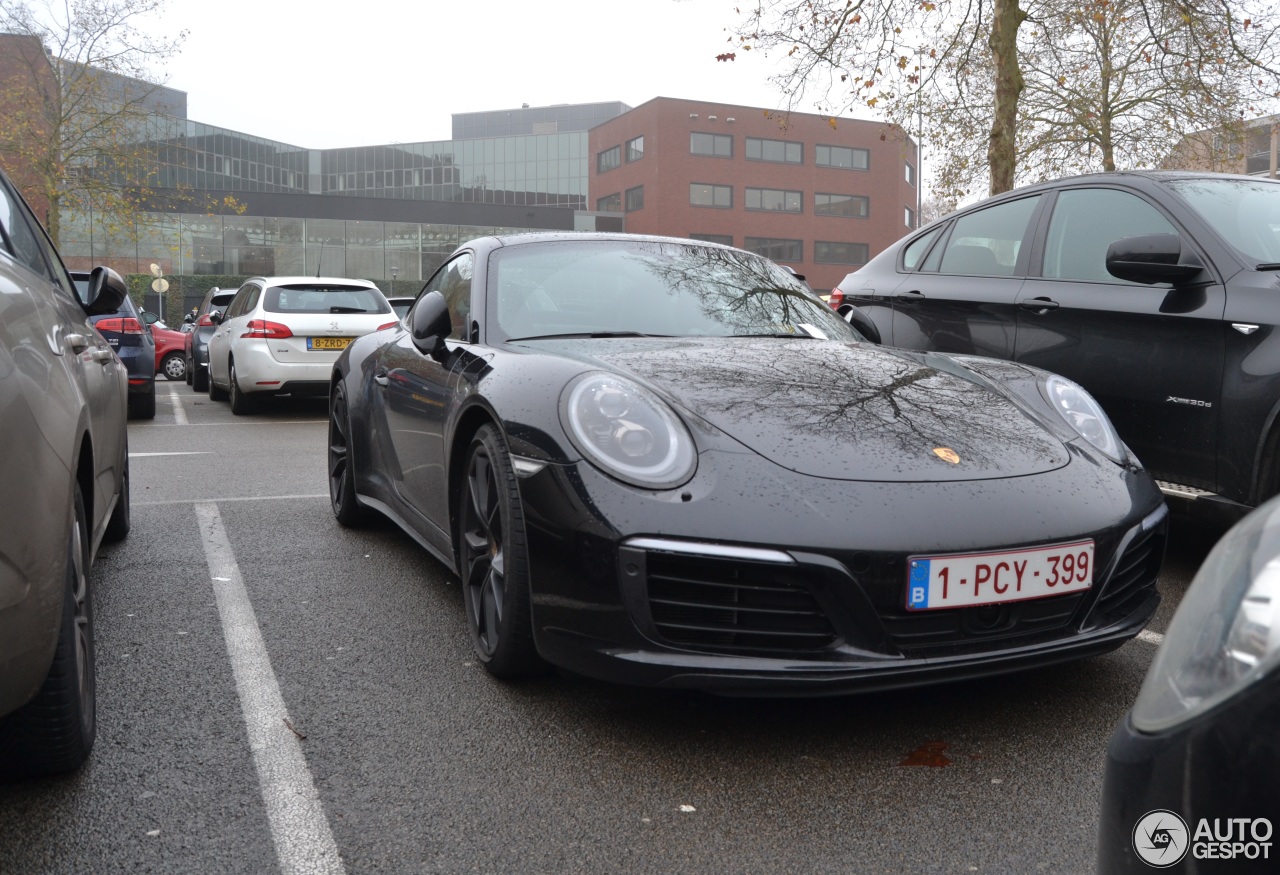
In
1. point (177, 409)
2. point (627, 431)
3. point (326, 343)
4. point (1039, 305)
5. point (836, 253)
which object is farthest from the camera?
point (836, 253)

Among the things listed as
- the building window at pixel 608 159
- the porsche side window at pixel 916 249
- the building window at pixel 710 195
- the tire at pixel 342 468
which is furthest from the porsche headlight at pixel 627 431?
the building window at pixel 608 159

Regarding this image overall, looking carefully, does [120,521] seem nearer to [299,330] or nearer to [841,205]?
[299,330]

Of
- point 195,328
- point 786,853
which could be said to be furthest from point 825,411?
point 195,328

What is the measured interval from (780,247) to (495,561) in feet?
211

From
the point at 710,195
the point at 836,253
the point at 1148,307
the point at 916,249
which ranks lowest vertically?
the point at 1148,307

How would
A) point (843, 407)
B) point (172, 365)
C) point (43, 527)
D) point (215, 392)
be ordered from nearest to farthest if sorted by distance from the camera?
point (43, 527)
point (843, 407)
point (215, 392)
point (172, 365)

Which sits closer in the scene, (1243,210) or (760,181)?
(1243,210)

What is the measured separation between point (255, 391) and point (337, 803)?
986 cm

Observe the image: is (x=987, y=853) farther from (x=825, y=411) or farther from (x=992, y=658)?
(x=825, y=411)

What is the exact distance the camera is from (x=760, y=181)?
64938mm

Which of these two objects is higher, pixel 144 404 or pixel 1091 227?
pixel 1091 227

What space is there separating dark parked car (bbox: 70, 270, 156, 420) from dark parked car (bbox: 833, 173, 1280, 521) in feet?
28.3

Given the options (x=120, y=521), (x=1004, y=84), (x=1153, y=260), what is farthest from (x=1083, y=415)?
(x=1004, y=84)

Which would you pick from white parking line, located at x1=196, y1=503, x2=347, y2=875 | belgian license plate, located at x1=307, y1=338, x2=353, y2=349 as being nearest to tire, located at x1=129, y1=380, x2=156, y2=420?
belgian license plate, located at x1=307, y1=338, x2=353, y2=349
